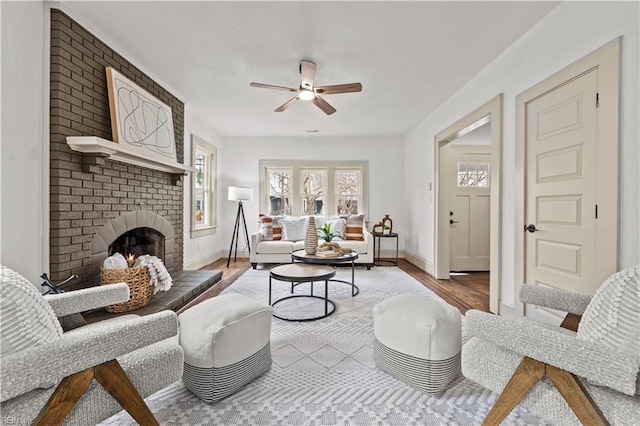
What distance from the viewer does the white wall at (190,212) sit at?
428 centimetres

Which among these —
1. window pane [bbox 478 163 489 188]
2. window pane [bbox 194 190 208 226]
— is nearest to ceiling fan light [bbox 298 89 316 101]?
window pane [bbox 194 190 208 226]

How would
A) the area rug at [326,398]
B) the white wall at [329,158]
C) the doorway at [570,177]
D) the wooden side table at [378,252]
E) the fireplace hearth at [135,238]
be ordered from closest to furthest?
the area rug at [326,398]
the doorway at [570,177]
the fireplace hearth at [135,238]
the wooden side table at [378,252]
the white wall at [329,158]

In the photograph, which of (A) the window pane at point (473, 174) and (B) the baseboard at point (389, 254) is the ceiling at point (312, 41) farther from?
(B) the baseboard at point (389, 254)

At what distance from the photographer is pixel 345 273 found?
4.49 meters

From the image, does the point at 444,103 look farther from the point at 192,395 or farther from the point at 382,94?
the point at 192,395

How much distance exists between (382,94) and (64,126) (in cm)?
329

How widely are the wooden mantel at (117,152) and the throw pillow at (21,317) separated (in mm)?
1424

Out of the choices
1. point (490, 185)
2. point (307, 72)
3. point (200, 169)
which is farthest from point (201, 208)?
point (490, 185)

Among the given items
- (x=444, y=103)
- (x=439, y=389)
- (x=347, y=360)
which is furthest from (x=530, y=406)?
(x=444, y=103)

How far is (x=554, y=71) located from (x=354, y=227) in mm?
3593

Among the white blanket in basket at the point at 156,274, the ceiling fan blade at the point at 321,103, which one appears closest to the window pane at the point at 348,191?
the ceiling fan blade at the point at 321,103

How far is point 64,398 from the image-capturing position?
0.93m

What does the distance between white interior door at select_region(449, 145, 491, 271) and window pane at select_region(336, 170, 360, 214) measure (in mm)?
1933

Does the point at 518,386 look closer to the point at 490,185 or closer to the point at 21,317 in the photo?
the point at 21,317
